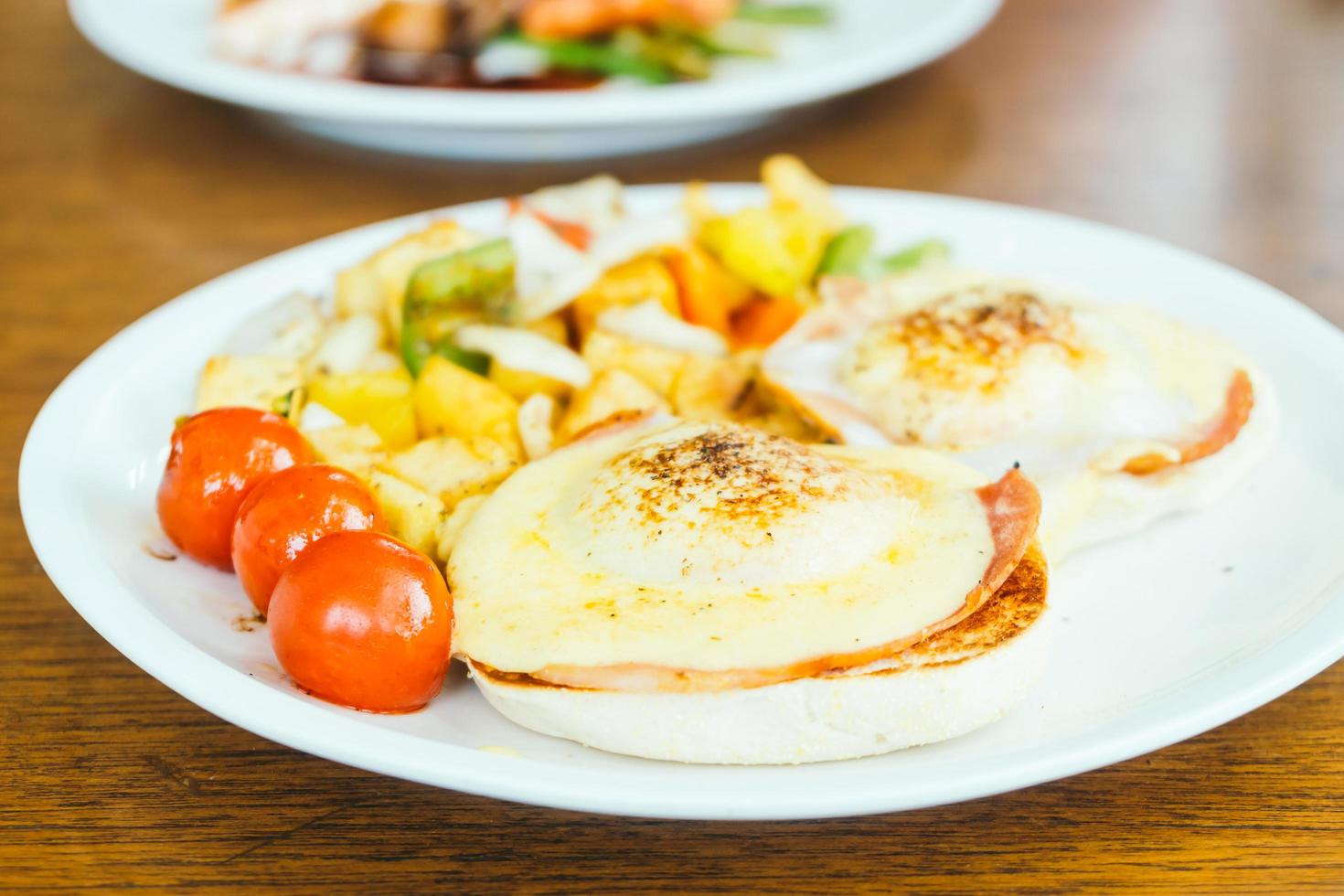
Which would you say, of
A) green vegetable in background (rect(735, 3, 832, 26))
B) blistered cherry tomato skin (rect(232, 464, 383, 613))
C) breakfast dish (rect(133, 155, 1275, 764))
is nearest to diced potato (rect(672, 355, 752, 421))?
breakfast dish (rect(133, 155, 1275, 764))

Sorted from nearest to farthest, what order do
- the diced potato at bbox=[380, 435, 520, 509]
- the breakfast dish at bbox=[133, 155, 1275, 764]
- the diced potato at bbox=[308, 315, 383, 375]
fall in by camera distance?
the breakfast dish at bbox=[133, 155, 1275, 764]
the diced potato at bbox=[380, 435, 520, 509]
the diced potato at bbox=[308, 315, 383, 375]

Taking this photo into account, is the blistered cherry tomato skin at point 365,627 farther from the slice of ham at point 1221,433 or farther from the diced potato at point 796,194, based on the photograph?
the diced potato at point 796,194

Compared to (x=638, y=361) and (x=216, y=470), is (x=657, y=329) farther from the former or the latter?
(x=216, y=470)

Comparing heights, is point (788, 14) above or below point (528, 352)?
below

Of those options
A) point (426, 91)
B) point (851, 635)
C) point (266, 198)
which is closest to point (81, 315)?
point (266, 198)

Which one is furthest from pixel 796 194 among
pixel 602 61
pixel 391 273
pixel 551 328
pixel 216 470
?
pixel 602 61

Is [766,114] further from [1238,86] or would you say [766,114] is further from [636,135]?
[1238,86]

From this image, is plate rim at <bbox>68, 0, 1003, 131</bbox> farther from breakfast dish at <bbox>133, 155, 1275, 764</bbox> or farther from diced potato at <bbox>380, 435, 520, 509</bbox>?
diced potato at <bbox>380, 435, 520, 509</bbox>

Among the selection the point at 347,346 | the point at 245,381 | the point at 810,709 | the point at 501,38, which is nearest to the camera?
the point at 810,709
